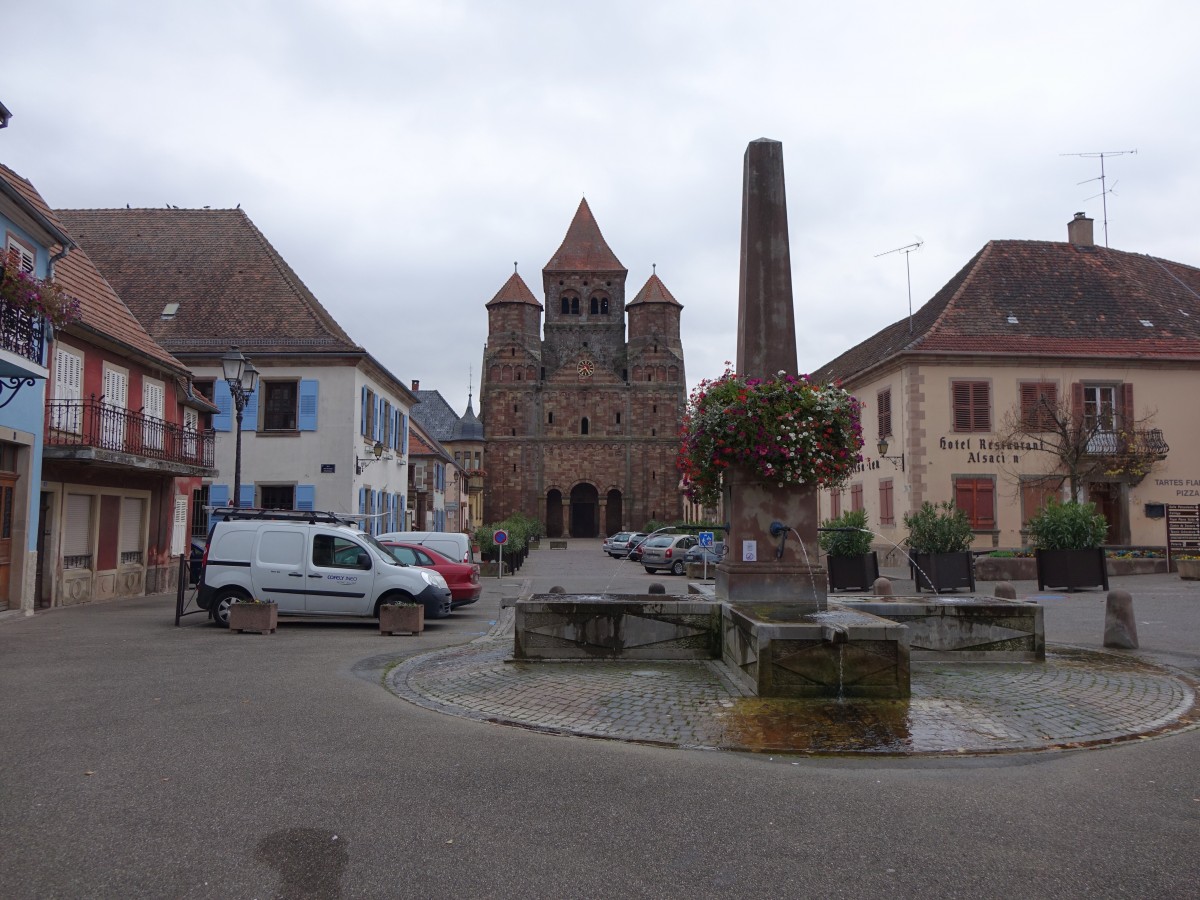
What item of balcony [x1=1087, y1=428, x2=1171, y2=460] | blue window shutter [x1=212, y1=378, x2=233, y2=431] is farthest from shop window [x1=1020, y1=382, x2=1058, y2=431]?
blue window shutter [x1=212, y1=378, x2=233, y2=431]

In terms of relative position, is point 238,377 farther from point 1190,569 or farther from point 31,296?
point 1190,569

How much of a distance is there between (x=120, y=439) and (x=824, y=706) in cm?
1605

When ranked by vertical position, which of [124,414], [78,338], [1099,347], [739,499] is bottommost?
[739,499]

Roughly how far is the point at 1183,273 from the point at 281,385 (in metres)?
32.1

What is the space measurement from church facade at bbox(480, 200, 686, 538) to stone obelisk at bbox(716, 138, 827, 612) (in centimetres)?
6770

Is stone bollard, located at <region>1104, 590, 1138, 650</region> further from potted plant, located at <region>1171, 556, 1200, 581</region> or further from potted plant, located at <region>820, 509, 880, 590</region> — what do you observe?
potted plant, located at <region>1171, 556, 1200, 581</region>

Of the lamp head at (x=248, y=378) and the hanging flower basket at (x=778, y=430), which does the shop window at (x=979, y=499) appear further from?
the hanging flower basket at (x=778, y=430)

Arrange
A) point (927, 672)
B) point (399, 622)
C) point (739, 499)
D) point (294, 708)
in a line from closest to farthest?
point (294, 708) < point (927, 672) < point (739, 499) < point (399, 622)

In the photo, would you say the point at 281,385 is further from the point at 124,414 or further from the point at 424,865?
the point at 424,865

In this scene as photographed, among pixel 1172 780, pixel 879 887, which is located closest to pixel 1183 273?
pixel 1172 780

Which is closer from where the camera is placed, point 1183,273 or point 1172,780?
point 1172,780

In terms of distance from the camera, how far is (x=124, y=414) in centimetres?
1925

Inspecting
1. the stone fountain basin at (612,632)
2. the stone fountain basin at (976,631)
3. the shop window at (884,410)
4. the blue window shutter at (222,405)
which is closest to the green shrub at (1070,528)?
the shop window at (884,410)

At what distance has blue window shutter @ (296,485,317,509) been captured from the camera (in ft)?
92.0
